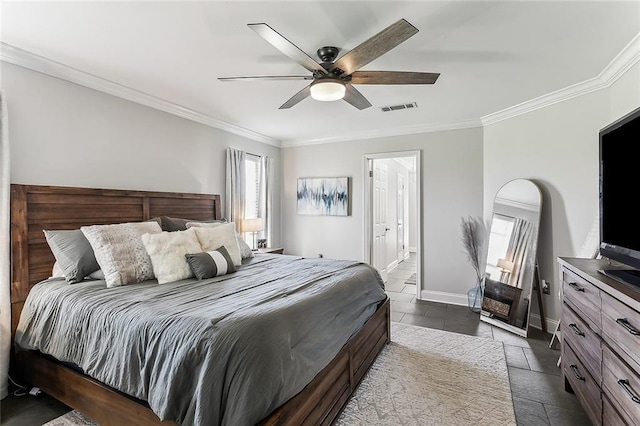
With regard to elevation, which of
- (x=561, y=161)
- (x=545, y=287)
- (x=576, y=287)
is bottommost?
(x=545, y=287)

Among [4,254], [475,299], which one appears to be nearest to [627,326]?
[475,299]

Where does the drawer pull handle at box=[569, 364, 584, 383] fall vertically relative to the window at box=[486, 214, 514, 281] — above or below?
below

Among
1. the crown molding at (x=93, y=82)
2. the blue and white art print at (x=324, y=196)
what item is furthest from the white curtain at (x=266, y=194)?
the crown molding at (x=93, y=82)

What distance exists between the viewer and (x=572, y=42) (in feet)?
7.40

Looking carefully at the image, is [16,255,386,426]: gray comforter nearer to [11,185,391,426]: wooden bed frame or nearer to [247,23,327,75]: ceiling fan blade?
[11,185,391,426]: wooden bed frame

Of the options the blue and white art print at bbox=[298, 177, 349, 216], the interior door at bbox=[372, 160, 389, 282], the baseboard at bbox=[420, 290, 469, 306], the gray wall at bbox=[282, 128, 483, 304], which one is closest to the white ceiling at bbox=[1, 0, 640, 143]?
the gray wall at bbox=[282, 128, 483, 304]

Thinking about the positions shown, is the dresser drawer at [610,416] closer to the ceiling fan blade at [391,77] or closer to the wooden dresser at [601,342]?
the wooden dresser at [601,342]

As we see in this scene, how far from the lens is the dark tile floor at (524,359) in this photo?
79.3 inches

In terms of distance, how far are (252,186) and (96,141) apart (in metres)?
2.37

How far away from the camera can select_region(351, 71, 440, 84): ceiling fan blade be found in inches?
82.9

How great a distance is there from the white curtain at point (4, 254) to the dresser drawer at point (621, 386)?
3771 mm

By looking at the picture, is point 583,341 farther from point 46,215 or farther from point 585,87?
point 46,215

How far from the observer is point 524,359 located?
2.75 metres

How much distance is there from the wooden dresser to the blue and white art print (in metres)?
3.28
